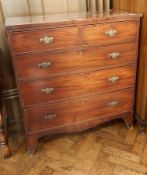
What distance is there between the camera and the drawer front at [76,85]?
1505 mm

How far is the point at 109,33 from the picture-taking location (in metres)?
1.51

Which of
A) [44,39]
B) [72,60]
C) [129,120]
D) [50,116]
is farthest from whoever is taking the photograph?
[129,120]

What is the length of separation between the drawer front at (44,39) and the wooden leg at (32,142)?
67 cm

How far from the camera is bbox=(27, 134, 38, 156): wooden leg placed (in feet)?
5.43

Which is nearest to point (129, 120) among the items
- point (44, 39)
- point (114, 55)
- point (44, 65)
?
point (114, 55)

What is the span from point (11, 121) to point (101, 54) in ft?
3.42

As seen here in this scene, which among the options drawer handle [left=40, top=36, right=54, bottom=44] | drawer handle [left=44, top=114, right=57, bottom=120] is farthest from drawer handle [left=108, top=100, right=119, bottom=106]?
drawer handle [left=40, top=36, right=54, bottom=44]

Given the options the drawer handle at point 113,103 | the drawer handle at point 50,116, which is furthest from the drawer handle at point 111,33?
the drawer handle at point 50,116

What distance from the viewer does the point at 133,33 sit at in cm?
158

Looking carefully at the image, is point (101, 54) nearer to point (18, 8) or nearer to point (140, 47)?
point (140, 47)

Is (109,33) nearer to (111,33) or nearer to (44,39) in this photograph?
(111,33)

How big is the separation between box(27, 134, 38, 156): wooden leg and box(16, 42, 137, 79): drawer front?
0.49 m

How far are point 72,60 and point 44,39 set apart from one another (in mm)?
244

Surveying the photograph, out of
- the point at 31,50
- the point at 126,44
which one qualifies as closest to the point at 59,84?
the point at 31,50
